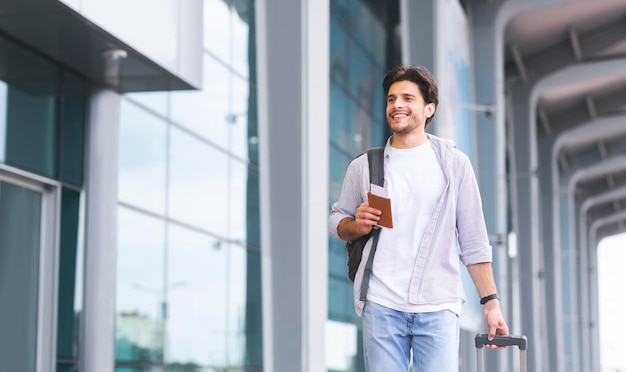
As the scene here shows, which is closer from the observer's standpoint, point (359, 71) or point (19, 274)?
point (19, 274)

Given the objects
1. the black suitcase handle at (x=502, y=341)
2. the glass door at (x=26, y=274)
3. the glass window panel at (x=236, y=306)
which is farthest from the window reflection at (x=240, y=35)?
the black suitcase handle at (x=502, y=341)

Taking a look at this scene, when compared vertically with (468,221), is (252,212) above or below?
above

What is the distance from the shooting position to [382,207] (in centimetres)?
402

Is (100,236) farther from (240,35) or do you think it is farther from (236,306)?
(240,35)

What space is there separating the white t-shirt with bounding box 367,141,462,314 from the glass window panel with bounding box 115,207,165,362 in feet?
24.7

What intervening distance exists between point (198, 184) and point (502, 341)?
1002cm

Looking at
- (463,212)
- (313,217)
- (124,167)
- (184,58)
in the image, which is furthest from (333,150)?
(463,212)

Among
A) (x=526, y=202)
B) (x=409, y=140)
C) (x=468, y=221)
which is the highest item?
(x=526, y=202)

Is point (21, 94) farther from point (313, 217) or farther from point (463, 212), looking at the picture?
point (463, 212)

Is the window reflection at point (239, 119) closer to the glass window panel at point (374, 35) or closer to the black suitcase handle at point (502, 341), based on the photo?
the glass window panel at point (374, 35)

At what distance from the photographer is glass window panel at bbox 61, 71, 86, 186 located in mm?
10398

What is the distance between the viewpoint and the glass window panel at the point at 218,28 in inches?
553

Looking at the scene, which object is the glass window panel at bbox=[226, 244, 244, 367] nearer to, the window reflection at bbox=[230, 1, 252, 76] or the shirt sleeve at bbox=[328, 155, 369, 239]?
the window reflection at bbox=[230, 1, 252, 76]

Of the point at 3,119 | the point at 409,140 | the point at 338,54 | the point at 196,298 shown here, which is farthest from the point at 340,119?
the point at 409,140
